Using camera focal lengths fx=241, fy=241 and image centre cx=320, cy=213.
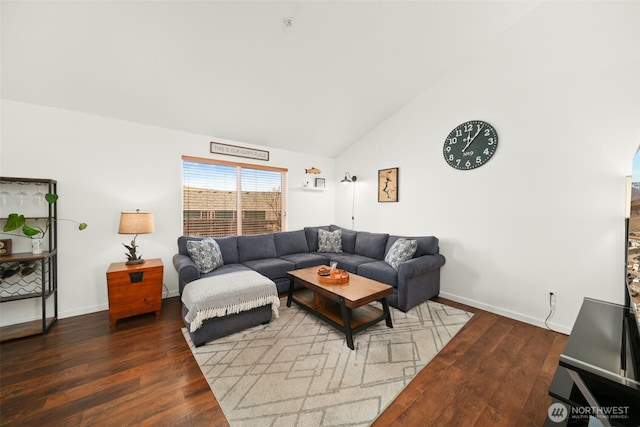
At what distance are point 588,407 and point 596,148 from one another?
98.9 inches

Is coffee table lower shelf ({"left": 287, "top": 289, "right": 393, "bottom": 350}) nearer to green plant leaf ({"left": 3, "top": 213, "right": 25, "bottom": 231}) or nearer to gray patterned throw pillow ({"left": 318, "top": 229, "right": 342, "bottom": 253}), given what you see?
gray patterned throw pillow ({"left": 318, "top": 229, "right": 342, "bottom": 253})

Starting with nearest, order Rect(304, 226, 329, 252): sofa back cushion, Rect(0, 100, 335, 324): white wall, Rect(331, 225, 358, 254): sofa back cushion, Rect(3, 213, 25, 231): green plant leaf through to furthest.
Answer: Rect(3, 213, 25, 231): green plant leaf
Rect(0, 100, 335, 324): white wall
Rect(331, 225, 358, 254): sofa back cushion
Rect(304, 226, 329, 252): sofa back cushion

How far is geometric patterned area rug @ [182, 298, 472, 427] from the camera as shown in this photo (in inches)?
60.5

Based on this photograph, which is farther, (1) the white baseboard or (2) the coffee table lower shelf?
(1) the white baseboard

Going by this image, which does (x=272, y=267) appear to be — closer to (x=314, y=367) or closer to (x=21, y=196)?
(x=314, y=367)

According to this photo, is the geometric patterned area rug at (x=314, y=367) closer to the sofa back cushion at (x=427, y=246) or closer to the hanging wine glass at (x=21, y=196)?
the sofa back cushion at (x=427, y=246)

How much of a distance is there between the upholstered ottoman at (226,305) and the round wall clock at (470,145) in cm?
294

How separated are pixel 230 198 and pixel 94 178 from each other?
168 cm

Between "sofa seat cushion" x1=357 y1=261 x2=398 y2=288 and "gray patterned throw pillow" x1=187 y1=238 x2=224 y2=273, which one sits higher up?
"gray patterned throw pillow" x1=187 y1=238 x2=224 y2=273

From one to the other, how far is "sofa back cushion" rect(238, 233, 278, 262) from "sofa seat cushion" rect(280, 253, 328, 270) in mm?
→ 242

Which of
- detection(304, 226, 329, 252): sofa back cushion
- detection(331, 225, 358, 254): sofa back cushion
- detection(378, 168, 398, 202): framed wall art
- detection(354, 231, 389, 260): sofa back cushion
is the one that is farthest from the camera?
detection(304, 226, 329, 252): sofa back cushion

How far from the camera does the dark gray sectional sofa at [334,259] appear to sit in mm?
2932

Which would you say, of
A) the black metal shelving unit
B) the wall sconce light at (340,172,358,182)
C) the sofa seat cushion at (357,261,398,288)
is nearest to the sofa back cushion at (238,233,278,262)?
the sofa seat cushion at (357,261,398,288)

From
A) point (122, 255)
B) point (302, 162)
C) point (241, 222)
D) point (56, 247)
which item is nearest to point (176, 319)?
point (122, 255)
